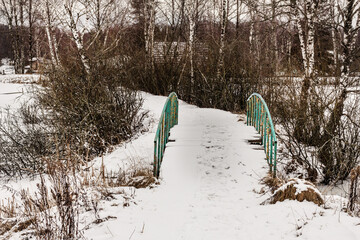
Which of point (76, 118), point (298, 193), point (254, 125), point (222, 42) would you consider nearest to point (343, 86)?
point (254, 125)

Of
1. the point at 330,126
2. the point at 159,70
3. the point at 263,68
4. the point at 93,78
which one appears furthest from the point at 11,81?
the point at 330,126

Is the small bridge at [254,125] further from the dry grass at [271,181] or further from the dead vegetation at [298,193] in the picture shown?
the dead vegetation at [298,193]

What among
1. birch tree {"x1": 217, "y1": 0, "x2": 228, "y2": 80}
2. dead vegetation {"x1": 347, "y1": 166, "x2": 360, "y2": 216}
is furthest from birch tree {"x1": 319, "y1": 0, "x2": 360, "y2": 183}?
birch tree {"x1": 217, "y1": 0, "x2": 228, "y2": 80}

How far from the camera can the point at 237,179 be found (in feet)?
17.4

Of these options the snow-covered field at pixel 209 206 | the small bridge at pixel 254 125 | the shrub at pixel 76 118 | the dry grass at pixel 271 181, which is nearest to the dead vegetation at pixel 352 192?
the snow-covered field at pixel 209 206

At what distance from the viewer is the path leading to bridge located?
3.27 metres

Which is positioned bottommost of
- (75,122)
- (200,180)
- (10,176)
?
(10,176)

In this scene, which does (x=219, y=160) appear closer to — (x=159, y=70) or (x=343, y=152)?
(x=343, y=152)

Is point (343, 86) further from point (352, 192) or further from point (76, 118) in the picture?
point (76, 118)

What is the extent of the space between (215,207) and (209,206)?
0.29 ft

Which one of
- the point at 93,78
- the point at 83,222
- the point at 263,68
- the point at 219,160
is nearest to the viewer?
the point at 83,222

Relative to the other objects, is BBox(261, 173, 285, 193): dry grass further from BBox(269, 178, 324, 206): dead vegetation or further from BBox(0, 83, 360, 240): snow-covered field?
BBox(269, 178, 324, 206): dead vegetation

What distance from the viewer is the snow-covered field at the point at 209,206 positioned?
3.27 meters

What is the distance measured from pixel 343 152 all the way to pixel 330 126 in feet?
1.96
